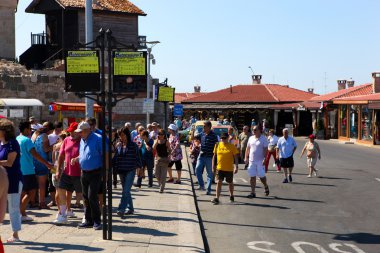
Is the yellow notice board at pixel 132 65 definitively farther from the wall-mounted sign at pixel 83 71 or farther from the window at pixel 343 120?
the window at pixel 343 120

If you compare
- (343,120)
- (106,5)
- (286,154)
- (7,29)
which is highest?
(106,5)

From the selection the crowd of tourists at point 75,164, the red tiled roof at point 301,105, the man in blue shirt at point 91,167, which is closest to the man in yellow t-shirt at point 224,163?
the crowd of tourists at point 75,164

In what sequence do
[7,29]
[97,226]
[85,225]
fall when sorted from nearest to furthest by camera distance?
[97,226]
[85,225]
[7,29]

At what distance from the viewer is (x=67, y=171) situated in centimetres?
977

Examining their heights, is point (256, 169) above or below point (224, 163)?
below

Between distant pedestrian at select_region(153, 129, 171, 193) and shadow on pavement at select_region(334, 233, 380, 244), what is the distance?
5689 mm

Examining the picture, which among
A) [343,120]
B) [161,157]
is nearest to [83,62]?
[161,157]

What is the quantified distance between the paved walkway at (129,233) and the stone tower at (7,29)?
29.4 m

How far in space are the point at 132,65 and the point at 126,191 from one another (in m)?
2.75

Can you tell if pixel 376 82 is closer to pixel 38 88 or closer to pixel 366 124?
pixel 366 124

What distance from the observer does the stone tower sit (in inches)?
1511

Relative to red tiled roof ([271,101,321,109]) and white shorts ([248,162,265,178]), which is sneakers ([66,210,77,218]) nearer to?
white shorts ([248,162,265,178])

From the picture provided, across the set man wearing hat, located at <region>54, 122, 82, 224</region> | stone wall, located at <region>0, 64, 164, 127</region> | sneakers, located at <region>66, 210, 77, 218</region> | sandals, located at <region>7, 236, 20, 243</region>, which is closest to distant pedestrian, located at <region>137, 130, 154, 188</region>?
sneakers, located at <region>66, 210, 77, 218</region>

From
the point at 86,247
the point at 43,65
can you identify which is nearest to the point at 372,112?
the point at 43,65
